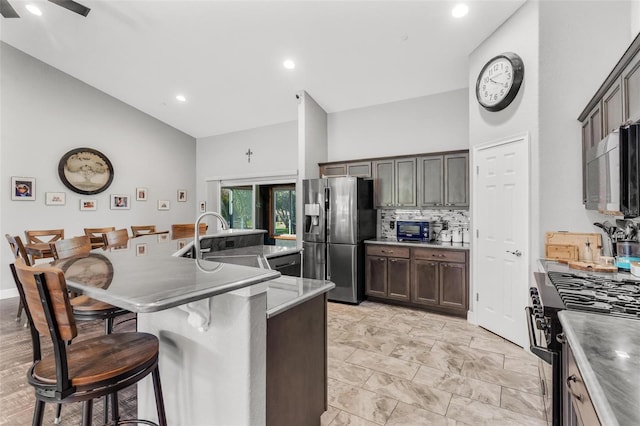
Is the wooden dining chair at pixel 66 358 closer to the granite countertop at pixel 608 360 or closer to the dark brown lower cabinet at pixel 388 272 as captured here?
the granite countertop at pixel 608 360

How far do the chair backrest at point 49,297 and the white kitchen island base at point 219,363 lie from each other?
1.46 feet

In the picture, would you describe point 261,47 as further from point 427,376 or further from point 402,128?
point 427,376

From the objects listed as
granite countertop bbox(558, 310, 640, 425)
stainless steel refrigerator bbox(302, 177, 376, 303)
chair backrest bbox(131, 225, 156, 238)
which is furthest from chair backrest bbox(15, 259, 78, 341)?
chair backrest bbox(131, 225, 156, 238)

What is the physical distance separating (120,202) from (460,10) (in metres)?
6.43

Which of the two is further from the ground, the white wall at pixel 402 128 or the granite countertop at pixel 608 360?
the white wall at pixel 402 128

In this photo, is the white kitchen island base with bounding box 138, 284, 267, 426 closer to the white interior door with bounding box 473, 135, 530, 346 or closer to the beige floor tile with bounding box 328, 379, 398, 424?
the beige floor tile with bounding box 328, 379, 398, 424

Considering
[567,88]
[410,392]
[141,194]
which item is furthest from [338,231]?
[141,194]

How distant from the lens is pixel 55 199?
208 inches

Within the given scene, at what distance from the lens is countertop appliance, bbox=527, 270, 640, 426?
1.45m

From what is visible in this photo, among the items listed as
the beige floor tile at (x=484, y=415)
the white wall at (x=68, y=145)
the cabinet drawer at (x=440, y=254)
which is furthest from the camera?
the white wall at (x=68, y=145)

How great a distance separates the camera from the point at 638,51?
68.7 inches

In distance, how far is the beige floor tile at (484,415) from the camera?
2.01 metres

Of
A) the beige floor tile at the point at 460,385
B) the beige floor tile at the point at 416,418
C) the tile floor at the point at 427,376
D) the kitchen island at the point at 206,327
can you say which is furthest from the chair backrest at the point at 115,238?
the beige floor tile at the point at 460,385

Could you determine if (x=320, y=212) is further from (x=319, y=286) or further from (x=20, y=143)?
(x=20, y=143)
